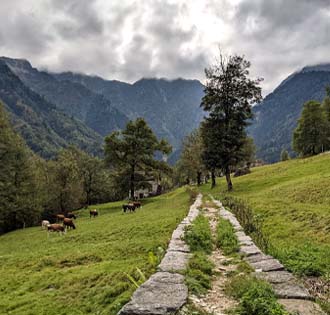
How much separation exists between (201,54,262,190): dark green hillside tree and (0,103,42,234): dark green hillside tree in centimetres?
2850

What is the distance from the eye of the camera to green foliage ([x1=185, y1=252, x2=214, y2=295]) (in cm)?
855

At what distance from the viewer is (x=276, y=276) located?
358 inches

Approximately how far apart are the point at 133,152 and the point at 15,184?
1899 cm

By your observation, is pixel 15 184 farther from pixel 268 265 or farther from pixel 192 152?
pixel 268 265

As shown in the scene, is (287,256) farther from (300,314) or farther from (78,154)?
(78,154)

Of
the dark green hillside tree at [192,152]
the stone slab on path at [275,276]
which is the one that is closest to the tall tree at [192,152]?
the dark green hillside tree at [192,152]

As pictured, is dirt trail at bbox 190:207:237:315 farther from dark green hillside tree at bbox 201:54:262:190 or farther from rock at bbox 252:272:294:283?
dark green hillside tree at bbox 201:54:262:190

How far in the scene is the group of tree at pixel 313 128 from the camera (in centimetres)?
8275

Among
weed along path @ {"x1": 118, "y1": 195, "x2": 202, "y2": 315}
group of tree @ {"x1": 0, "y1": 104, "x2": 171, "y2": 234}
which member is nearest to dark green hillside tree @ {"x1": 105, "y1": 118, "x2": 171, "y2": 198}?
group of tree @ {"x1": 0, "y1": 104, "x2": 171, "y2": 234}

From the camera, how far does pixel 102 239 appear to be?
22828 millimetres

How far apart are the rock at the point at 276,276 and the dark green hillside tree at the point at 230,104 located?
37047mm

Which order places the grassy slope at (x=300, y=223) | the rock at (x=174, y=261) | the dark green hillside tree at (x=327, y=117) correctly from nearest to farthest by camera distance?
the rock at (x=174, y=261), the grassy slope at (x=300, y=223), the dark green hillside tree at (x=327, y=117)

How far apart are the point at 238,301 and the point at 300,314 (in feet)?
5.22

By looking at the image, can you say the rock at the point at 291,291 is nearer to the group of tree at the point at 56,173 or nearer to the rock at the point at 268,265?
the rock at the point at 268,265
